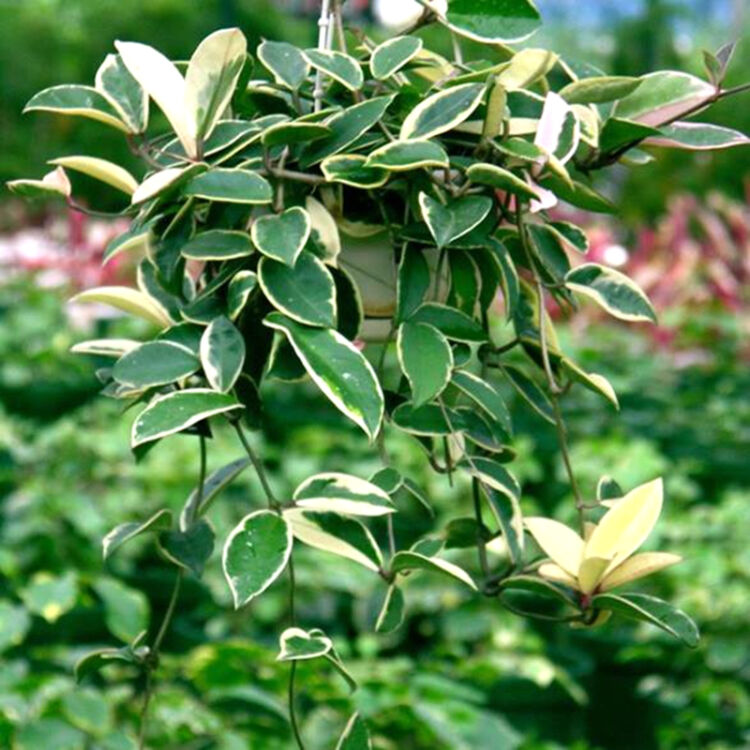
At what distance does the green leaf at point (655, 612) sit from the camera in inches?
41.0

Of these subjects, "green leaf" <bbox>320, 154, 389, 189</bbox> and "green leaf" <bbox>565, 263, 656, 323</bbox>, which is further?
"green leaf" <bbox>565, 263, 656, 323</bbox>

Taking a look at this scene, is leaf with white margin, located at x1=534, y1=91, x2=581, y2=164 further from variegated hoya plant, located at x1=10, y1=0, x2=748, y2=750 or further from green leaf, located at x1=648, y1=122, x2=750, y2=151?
green leaf, located at x1=648, y1=122, x2=750, y2=151

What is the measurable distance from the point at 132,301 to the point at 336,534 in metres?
0.27

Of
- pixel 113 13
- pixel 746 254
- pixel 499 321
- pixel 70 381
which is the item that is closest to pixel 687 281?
pixel 746 254

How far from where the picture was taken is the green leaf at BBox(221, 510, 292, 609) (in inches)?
38.7

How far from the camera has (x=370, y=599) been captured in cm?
256

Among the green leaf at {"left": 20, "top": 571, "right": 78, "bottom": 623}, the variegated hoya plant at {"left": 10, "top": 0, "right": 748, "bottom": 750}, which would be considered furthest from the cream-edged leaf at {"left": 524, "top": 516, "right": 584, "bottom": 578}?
the green leaf at {"left": 20, "top": 571, "right": 78, "bottom": 623}

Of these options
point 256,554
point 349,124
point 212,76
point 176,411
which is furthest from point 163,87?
point 256,554

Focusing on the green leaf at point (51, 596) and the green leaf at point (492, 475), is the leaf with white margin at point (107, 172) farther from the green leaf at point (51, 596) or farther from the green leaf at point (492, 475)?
the green leaf at point (51, 596)

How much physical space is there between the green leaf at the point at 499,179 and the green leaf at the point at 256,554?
283mm

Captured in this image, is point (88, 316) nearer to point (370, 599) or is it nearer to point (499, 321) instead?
point (499, 321)

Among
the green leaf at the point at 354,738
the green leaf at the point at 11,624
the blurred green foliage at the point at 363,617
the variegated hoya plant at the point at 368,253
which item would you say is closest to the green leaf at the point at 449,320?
the variegated hoya plant at the point at 368,253

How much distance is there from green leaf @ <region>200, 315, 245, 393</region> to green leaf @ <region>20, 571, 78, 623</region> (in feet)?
2.77

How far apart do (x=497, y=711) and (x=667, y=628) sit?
5.32 feet
